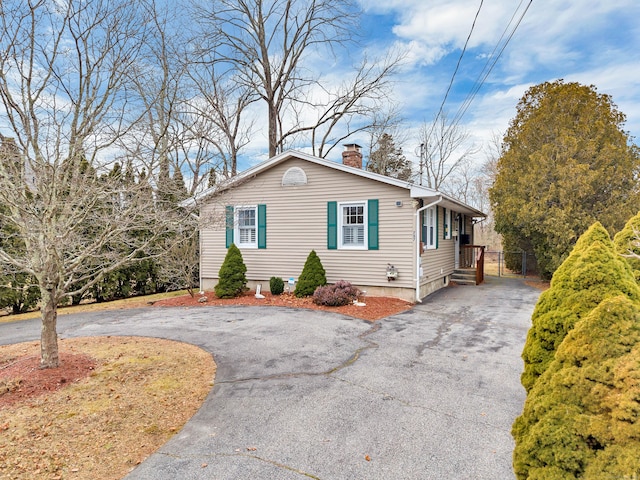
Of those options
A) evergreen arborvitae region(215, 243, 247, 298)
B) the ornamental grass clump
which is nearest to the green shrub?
evergreen arborvitae region(215, 243, 247, 298)

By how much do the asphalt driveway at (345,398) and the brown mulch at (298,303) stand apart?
2.47 ft

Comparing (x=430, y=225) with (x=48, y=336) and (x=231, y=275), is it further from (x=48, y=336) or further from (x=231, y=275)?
(x=48, y=336)

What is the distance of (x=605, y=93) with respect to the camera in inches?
545

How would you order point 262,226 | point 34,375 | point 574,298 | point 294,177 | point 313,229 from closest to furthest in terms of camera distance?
1. point 574,298
2. point 34,375
3. point 313,229
4. point 294,177
5. point 262,226

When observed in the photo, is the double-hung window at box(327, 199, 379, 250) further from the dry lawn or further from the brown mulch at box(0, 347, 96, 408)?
the brown mulch at box(0, 347, 96, 408)

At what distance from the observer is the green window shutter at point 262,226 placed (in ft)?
37.7

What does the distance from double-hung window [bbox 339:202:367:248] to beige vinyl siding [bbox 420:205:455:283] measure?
73.2 inches

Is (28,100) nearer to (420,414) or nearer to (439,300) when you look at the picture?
(420,414)

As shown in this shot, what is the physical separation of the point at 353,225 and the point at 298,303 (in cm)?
275

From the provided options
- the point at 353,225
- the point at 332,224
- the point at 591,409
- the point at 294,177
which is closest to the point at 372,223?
the point at 353,225

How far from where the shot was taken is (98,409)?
3.77 metres

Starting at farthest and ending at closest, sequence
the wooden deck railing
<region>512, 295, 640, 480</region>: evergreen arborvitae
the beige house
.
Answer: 1. the wooden deck railing
2. the beige house
3. <region>512, 295, 640, 480</region>: evergreen arborvitae

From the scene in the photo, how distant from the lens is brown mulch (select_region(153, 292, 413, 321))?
28.5ft

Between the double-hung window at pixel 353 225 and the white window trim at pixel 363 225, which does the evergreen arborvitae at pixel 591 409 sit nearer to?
the white window trim at pixel 363 225
